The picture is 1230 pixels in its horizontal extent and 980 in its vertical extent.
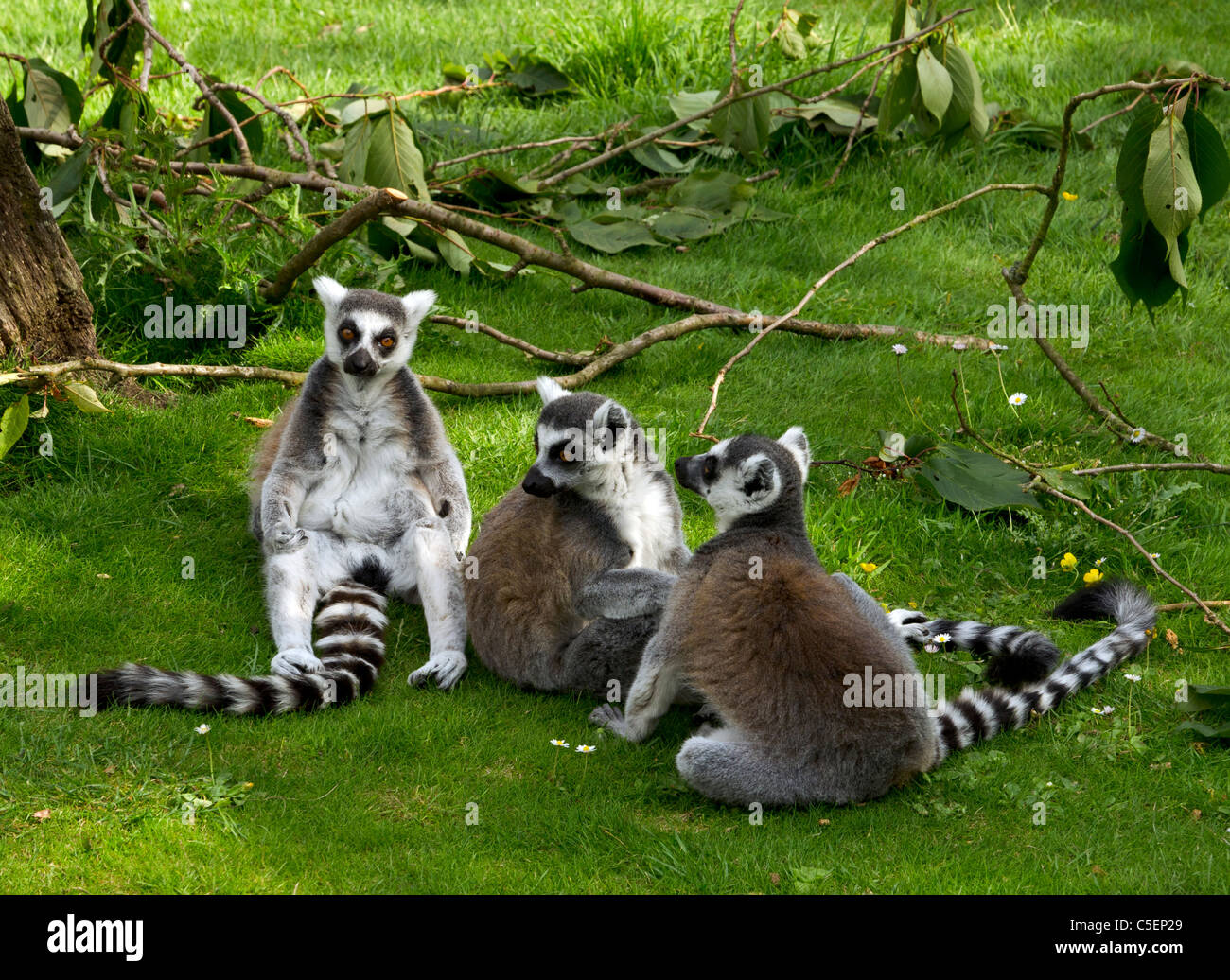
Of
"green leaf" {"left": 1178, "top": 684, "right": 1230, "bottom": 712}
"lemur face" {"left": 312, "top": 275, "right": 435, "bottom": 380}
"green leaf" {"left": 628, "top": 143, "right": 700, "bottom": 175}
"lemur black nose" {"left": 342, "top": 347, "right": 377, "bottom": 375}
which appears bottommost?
"green leaf" {"left": 1178, "top": 684, "right": 1230, "bottom": 712}

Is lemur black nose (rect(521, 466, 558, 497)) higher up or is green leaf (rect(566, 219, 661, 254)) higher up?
green leaf (rect(566, 219, 661, 254))

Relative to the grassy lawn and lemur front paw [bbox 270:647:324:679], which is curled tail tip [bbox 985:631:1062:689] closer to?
the grassy lawn

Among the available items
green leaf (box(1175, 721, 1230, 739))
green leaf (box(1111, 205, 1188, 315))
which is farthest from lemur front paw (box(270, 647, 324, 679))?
green leaf (box(1111, 205, 1188, 315))

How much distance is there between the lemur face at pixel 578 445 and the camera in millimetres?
4660

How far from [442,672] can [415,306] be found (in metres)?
1.72

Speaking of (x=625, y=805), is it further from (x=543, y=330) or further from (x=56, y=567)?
(x=543, y=330)

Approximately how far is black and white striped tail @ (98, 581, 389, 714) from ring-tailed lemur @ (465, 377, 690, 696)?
467 mm

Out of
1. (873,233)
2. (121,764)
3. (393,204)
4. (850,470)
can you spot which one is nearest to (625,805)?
(121,764)

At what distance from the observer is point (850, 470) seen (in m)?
6.02

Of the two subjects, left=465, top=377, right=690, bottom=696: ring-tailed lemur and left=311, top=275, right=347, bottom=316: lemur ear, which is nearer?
left=465, top=377, right=690, bottom=696: ring-tailed lemur

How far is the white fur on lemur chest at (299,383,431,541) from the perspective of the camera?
5258mm

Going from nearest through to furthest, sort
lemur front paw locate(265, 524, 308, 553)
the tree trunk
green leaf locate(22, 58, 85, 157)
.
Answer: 1. lemur front paw locate(265, 524, 308, 553)
2. the tree trunk
3. green leaf locate(22, 58, 85, 157)

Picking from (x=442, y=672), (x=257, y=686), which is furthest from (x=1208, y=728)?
(x=257, y=686)

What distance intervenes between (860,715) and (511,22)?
28.9 ft
